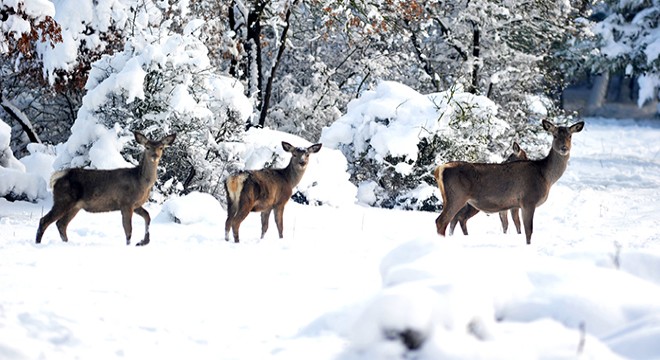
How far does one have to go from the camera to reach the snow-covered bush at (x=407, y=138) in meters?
17.1

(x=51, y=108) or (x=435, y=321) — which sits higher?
(x=51, y=108)

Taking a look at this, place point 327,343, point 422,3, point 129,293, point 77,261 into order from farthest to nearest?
1. point 422,3
2. point 77,261
3. point 129,293
4. point 327,343

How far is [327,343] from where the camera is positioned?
19.0 feet

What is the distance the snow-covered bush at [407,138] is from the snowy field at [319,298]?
5777 mm

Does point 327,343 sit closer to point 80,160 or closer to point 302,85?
point 80,160

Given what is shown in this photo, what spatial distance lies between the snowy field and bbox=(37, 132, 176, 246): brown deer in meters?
0.34

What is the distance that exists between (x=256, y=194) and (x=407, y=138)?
6373 mm

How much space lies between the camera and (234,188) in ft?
36.4

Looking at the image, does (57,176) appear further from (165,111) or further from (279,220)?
(165,111)

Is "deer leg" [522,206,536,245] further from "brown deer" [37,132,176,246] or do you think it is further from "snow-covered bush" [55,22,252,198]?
"snow-covered bush" [55,22,252,198]

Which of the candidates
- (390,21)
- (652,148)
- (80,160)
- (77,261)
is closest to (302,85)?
(390,21)

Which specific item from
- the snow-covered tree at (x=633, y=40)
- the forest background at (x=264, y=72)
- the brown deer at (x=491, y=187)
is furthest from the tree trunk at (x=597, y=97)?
the brown deer at (x=491, y=187)

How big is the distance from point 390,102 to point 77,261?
32.6ft

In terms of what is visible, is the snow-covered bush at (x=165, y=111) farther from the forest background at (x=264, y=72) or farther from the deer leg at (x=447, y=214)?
the deer leg at (x=447, y=214)
